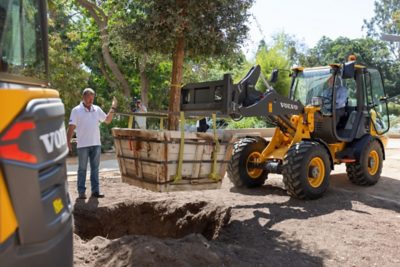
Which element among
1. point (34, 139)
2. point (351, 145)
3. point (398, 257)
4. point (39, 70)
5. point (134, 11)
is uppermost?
point (134, 11)

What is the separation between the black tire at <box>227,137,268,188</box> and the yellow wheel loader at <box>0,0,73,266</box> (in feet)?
20.7

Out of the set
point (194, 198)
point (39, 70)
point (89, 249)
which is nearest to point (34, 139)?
point (39, 70)

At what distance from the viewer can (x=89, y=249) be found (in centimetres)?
461

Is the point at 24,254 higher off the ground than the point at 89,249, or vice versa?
the point at 24,254

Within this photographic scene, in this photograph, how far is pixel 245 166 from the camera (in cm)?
870

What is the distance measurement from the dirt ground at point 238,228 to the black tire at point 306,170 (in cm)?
19

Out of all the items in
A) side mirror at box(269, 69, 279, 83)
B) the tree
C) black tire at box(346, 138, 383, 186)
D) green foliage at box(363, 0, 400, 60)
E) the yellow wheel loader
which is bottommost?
black tire at box(346, 138, 383, 186)

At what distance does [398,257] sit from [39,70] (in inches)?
170

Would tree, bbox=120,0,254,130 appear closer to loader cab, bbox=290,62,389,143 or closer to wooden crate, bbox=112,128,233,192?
wooden crate, bbox=112,128,233,192

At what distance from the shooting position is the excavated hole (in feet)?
21.2

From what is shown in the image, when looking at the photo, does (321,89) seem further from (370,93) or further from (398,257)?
(398,257)

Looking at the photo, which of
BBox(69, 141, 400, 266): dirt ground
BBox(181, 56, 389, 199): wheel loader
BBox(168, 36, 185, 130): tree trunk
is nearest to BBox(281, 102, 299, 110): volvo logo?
BBox(181, 56, 389, 199): wheel loader

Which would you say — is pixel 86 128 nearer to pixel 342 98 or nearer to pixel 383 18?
pixel 342 98

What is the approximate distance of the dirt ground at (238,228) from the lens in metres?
4.50
